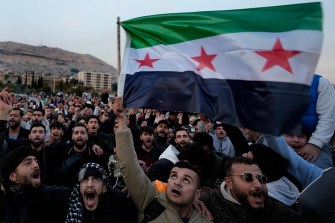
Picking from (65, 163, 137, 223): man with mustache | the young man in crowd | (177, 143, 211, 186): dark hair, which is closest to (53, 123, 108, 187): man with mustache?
(65, 163, 137, 223): man with mustache

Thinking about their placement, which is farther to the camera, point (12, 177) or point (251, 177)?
point (12, 177)

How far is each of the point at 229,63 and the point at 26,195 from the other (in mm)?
2074

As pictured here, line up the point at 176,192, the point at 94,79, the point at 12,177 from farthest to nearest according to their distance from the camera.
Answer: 1. the point at 94,79
2. the point at 12,177
3. the point at 176,192

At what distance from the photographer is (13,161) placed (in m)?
3.24

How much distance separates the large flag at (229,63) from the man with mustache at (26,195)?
1.04 meters

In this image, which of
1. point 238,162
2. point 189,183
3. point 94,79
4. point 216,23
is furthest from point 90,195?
point 94,79


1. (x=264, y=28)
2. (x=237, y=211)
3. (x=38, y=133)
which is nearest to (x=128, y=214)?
(x=237, y=211)

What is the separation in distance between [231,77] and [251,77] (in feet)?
0.58

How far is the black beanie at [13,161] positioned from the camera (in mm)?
3199

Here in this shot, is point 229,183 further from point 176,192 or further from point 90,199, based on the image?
point 90,199

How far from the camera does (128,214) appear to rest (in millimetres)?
3068

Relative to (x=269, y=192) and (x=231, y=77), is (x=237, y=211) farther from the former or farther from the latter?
(x=231, y=77)

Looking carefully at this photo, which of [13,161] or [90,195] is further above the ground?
[13,161]

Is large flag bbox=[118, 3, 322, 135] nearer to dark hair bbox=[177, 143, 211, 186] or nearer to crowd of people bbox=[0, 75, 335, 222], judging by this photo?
crowd of people bbox=[0, 75, 335, 222]
